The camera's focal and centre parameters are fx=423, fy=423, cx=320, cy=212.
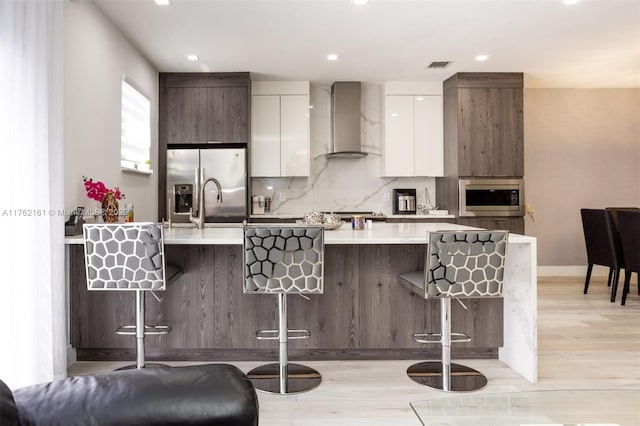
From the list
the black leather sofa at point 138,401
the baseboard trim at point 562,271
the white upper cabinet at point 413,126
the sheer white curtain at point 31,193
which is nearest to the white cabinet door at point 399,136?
the white upper cabinet at point 413,126

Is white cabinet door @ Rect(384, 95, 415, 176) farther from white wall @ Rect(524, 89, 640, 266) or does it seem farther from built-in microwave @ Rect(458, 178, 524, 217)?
white wall @ Rect(524, 89, 640, 266)

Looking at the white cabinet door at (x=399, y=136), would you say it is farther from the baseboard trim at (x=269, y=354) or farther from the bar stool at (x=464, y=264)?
the bar stool at (x=464, y=264)

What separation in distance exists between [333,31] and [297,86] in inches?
64.7

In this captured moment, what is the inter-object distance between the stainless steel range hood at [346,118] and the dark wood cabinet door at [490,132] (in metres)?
1.25

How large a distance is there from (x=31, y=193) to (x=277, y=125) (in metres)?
3.49

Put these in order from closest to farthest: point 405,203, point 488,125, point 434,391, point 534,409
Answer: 1. point 534,409
2. point 434,391
3. point 488,125
4. point 405,203

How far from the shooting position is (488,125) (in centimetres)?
510

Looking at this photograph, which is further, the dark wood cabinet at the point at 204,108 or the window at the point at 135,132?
the dark wood cabinet at the point at 204,108

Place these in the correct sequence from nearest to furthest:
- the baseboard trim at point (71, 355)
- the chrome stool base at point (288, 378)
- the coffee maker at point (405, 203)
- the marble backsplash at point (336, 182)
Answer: the chrome stool base at point (288, 378) → the baseboard trim at point (71, 355) → the coffee maker at point (405, 203) → the marble backsplash at point (336, 182)

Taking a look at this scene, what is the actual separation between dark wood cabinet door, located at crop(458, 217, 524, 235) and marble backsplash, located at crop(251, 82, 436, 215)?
73 centimetres

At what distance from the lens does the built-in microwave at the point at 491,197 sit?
16.7ft

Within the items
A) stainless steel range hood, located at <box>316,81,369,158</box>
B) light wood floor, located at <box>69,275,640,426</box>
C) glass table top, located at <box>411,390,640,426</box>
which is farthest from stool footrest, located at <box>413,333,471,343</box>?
stainless steel range hood, located at <box>316,81,369,158</box>

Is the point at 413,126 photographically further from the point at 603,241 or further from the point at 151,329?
the point at 151,329

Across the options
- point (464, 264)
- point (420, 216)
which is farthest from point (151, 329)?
point (420, 216)
